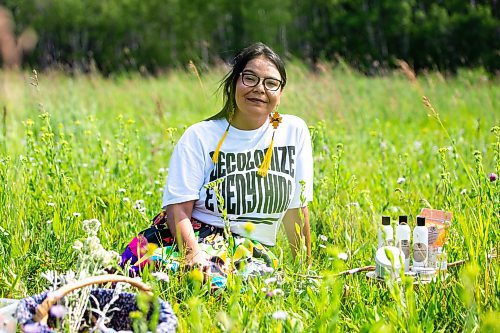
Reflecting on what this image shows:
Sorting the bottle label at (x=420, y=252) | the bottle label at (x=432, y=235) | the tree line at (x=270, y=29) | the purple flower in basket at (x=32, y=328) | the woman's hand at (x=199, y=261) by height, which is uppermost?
the tree line at (x=270, y=29)

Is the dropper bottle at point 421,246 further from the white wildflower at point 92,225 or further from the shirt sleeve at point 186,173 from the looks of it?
the white wildflower at point 92,225

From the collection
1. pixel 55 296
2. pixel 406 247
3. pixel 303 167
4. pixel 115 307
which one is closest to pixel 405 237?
pixel 406 247

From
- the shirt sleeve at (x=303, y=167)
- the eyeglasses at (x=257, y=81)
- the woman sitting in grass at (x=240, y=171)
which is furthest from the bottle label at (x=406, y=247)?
the eyeglasses at (x=257, y=81)

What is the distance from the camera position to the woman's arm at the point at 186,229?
9.35 ft

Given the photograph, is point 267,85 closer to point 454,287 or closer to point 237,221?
point 237,221

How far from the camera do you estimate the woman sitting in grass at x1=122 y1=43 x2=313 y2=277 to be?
304 centimetres

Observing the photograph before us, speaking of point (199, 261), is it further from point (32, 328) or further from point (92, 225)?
point (32, 328)

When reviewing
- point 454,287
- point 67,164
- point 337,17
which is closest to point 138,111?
point 67,164

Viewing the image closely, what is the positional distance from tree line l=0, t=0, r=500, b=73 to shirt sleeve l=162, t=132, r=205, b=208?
20.5 meters

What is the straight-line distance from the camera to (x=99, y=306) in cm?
227

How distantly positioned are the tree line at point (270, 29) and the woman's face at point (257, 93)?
20404 millimetres

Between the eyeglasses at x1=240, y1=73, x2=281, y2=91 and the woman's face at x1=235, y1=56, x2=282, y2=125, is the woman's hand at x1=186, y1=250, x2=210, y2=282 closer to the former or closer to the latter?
the woman's face at x1=235, y1=56, x2=282, y2=125

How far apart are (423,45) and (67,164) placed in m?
23.5

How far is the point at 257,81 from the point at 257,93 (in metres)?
0.05
